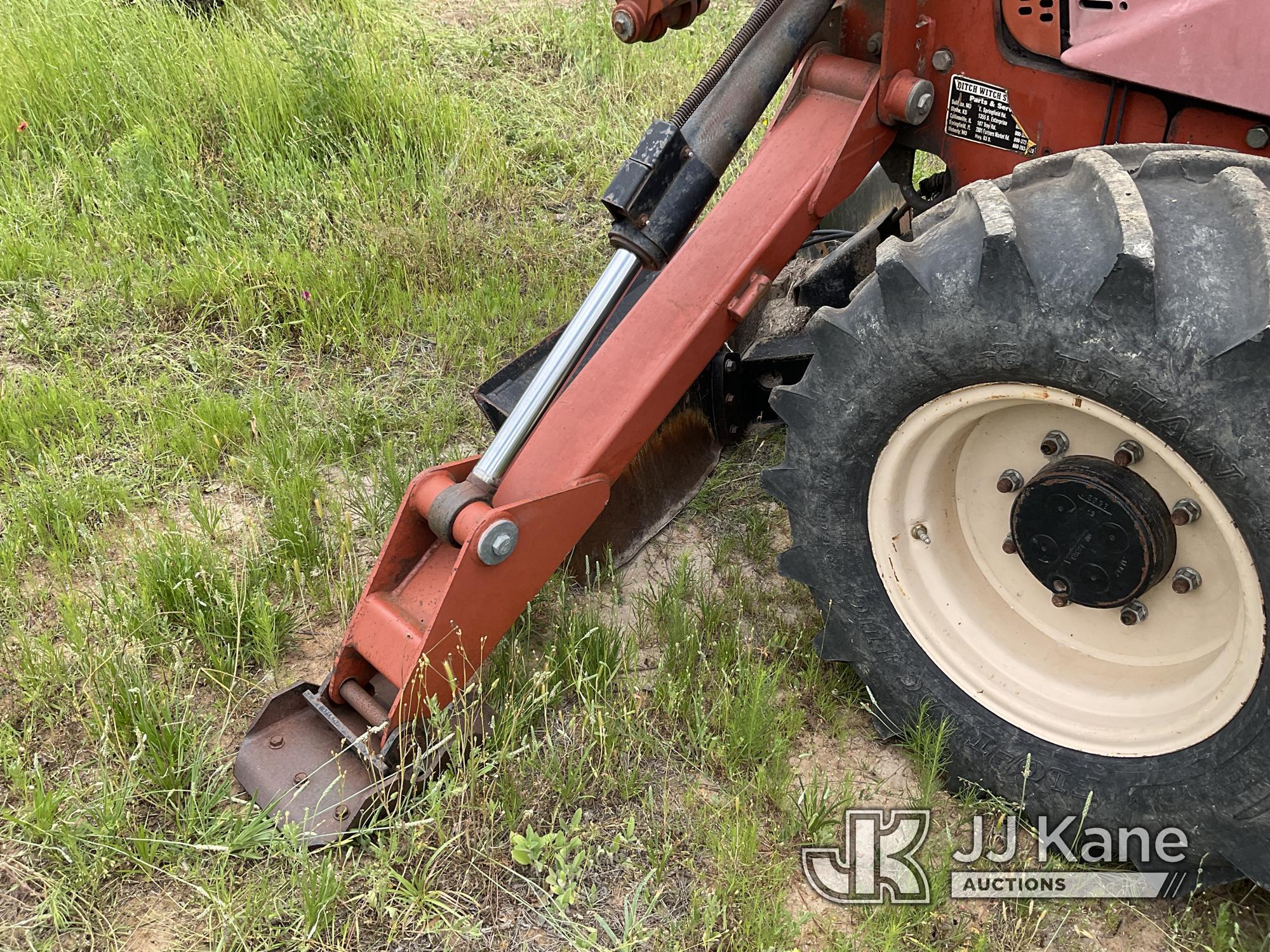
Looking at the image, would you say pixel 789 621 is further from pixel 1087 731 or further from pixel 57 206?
pixel 57 206

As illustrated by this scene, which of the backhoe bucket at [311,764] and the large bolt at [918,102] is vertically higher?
the large bolt at [918,102]

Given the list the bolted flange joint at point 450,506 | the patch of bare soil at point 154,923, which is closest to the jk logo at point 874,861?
the bolted flange joint at point 450,506

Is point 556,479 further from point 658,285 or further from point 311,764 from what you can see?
point 311,764

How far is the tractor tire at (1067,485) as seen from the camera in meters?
1.66

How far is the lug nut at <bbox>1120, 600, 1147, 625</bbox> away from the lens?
2.02 m

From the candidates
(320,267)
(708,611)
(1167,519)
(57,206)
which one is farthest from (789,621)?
(57,206)

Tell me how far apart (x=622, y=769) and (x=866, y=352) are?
3.17 feet

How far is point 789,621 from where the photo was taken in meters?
2.62

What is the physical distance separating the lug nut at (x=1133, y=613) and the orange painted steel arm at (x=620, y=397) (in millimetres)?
937

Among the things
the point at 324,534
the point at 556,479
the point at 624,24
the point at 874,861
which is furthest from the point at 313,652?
the point at 624,24

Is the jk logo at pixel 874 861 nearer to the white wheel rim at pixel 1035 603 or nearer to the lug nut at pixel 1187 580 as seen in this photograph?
the white wheel rim at pixel 1035 603

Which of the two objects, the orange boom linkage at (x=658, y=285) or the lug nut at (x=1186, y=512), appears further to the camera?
the orange boom linkage at (x=658, y=285)

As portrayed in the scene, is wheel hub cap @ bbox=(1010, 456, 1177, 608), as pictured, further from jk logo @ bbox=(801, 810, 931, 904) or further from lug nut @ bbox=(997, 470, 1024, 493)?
jk logo @ bbox=(801, 810, 931, 904)

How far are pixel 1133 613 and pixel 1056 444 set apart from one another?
350mm
